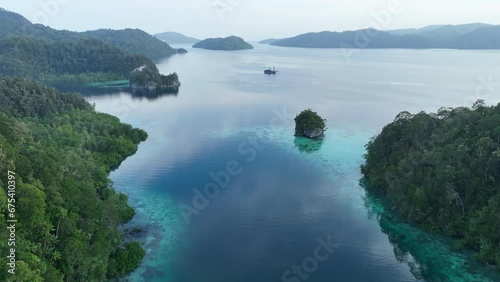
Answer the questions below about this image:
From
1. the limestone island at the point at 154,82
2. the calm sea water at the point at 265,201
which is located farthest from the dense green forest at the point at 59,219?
the limestone island at the point at 154,82

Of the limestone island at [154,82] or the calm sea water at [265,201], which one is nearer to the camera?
the calm sea water at [265,201]

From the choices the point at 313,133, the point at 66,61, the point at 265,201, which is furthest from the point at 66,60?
the point at 265,201

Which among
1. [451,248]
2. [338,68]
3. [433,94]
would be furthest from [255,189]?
[338,68]

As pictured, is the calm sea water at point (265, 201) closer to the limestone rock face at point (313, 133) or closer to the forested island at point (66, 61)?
the limestone rock face at point (313, 133)

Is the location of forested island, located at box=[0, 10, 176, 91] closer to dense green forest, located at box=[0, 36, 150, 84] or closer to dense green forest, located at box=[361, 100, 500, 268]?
dense green forest, located at box=[0, 36, 150, 84]

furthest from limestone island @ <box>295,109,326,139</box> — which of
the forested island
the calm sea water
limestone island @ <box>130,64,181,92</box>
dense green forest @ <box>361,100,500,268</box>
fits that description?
the forested island

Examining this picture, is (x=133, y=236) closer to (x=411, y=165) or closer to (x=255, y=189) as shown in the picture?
(x=255, y=189)

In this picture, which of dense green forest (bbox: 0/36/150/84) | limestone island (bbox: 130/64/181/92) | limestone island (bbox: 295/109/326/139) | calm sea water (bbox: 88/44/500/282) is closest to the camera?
calm sea water (bbox: 88/44/500/282)
